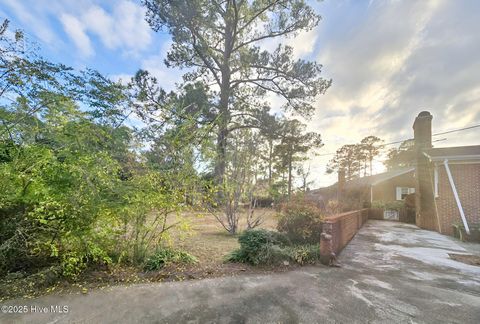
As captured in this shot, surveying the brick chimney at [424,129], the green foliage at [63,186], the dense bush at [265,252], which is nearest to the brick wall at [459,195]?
the brick chimney at [424,129]

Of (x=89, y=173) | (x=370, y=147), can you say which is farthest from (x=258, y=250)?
(x=370, y=147)

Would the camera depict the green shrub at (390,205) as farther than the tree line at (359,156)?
No

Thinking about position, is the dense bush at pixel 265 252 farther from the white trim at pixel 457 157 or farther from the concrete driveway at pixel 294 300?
the white trim at pixel 457 157

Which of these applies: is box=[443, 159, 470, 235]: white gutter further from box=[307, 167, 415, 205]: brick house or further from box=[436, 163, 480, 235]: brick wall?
box=[307, 167, 415, 205]: brick house

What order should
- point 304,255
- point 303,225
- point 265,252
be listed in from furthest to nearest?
point 303,225
point 304,255
point 265,252

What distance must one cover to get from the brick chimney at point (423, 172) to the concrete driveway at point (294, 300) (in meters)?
8.72

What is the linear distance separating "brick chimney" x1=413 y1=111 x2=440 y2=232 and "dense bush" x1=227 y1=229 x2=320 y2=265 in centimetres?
1068

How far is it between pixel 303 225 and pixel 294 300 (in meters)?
3.02

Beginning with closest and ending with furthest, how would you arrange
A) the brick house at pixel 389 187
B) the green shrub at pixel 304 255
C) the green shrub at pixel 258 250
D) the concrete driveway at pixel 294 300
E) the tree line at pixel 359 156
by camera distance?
1. the concrete driveway at pixel 294 300
2. the green shrub at pixel 258 250
3. the green shrub at pixel 304 255
4. the brick house at pixel 389 187
5. the tree line at pixel 359 156

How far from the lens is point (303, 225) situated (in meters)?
5.92

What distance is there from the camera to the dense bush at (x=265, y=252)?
457 cm

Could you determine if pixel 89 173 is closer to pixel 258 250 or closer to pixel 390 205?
pixel 258 250

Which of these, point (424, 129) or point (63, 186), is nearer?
point (63, 186)

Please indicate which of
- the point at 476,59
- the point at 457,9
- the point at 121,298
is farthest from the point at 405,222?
the point at 121,298
